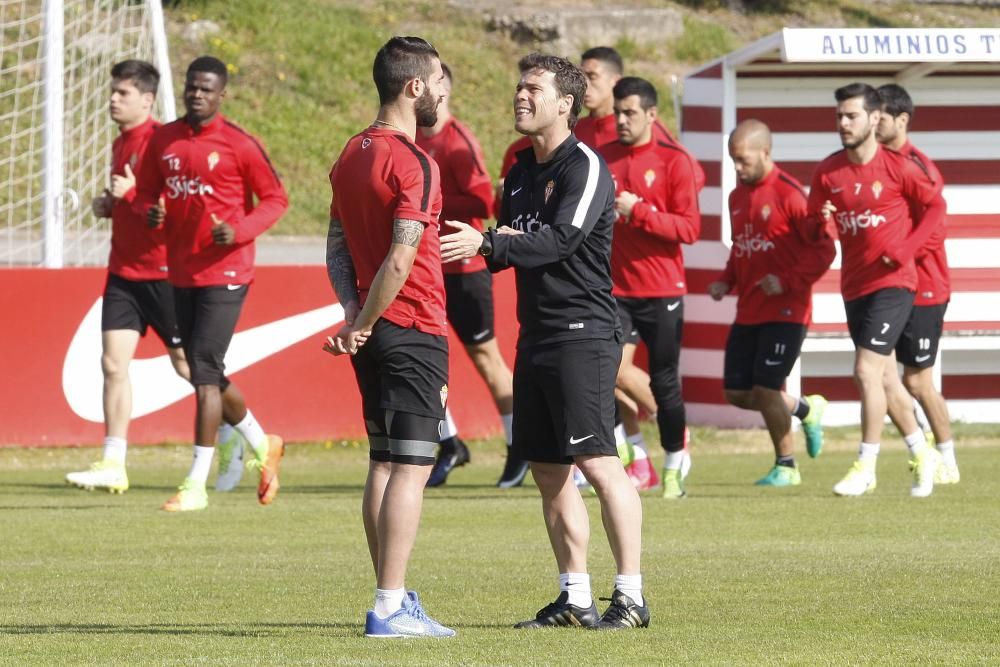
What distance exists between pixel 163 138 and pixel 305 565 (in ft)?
11.6

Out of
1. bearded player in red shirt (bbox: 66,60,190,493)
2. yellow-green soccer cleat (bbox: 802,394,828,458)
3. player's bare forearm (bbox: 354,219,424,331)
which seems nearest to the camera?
player's bare forearm (bbox: 354,219,424,331)

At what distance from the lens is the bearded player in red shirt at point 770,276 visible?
11.5m

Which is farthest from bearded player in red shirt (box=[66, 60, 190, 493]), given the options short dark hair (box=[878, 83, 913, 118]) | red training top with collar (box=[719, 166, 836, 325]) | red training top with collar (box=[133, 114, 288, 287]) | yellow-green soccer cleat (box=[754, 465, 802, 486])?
short dark hair (box=[878, 83, 913, 118])

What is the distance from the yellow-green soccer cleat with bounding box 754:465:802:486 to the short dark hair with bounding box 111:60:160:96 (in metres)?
4.54

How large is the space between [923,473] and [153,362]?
225 inches

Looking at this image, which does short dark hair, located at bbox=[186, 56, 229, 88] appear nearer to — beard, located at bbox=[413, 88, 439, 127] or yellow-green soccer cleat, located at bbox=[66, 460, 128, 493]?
yellow-green soccer cleat, located at bbox=[66, 460, 128, 493]

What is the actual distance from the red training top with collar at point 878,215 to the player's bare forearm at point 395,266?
5.38 m

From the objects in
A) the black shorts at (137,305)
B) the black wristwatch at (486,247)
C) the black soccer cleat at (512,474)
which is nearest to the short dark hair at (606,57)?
the black soccer cleat at (512,474)

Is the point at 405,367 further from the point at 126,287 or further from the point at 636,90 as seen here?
the point at 126,287

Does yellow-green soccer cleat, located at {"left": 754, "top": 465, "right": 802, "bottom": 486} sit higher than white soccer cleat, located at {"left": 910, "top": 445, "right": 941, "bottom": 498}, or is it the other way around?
white soccer cleat, located at {"left": 910, "top": 445, "right": 941, "bottom": 498}

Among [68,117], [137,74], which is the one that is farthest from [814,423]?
[68,117]

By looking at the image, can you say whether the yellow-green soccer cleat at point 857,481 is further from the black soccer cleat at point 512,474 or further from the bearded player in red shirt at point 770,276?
the black soccer cleat at point 512,474

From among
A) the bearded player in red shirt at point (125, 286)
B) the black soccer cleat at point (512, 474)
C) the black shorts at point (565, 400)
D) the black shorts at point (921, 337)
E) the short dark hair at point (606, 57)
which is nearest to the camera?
the black shorts at point (565, 400)

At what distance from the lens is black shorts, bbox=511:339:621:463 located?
635 cm
